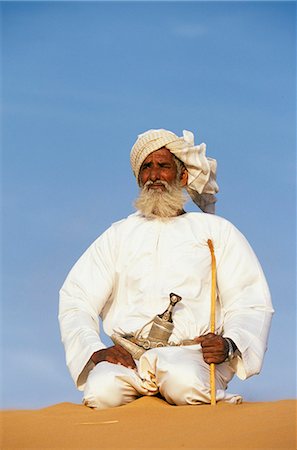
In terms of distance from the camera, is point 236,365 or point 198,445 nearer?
point 198,445

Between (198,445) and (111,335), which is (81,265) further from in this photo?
(198,445)

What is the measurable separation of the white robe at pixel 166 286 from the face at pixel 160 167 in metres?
0.34

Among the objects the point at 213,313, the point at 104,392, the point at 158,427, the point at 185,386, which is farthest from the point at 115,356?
the point at 158,427

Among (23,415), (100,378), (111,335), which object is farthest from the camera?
(111,335)

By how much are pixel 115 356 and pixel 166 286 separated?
2.47 feet

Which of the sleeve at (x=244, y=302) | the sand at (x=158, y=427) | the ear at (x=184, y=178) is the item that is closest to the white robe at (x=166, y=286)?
the sleeve at (x=244, y=302)

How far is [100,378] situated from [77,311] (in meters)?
0.99

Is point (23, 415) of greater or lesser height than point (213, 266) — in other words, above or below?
below

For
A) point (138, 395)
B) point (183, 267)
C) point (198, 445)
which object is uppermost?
point (183, 267)

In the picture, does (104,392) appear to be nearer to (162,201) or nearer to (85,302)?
(85,302)

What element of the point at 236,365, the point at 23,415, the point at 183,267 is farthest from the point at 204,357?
the point at 23,415

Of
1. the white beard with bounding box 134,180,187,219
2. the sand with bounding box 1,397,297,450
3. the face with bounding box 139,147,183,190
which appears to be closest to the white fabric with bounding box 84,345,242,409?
the sand with bounding box 1,397,297,450

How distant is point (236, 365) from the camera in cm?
760

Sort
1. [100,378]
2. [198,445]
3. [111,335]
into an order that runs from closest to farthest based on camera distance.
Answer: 1. [198,445]
2. [100,378]
3. [111,335]
